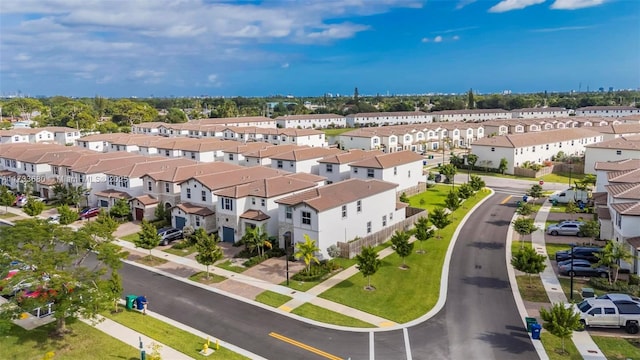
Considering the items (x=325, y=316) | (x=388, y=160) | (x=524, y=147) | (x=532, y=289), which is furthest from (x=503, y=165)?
(x=325, y=316)

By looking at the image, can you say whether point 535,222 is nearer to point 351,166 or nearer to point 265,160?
point 351,166

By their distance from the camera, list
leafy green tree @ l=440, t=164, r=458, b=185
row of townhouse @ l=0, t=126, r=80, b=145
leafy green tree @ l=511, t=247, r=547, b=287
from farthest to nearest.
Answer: row of townhouse @ l=0, t=126, r=80, b=145 < leafy green tree @ l=440, t=164, r=458, b=185 < leafy green tree @ l=511, t=247, r=547, b=287

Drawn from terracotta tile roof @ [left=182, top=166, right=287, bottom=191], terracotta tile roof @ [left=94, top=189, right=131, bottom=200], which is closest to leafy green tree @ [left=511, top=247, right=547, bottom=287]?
terracotta tile roof @ [left=182, top=166, right=287, bottom=191]

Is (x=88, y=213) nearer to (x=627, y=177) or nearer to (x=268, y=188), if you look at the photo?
(x=268, y=188)

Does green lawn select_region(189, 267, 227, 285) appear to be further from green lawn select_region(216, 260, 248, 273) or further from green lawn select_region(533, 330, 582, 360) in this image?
green lawn select_region(533, 330, 582, 360)

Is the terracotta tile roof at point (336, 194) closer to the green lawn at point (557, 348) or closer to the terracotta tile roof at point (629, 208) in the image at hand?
the green lawn at point (557, 348)

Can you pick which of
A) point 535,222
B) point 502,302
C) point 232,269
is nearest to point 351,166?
point 535,222
